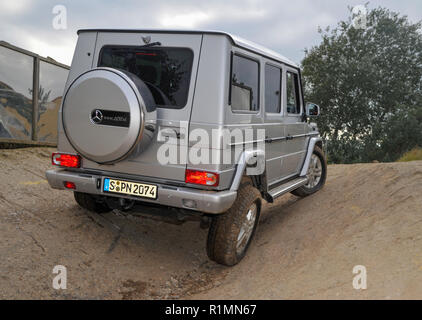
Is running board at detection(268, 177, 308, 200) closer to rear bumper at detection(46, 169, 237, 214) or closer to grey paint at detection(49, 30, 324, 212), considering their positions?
grey paint at detection(49, 30, 324, 212)

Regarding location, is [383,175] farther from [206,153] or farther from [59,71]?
[59,71]

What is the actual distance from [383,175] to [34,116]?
6.69 metres

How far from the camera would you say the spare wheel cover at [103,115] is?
3418 mm

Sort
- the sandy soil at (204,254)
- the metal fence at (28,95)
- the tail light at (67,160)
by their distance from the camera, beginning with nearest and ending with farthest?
the sandy soil at (204,254)
the tail light at (67,160)
the metal fence at (28,95)

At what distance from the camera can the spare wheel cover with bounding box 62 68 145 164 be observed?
11.2 ft

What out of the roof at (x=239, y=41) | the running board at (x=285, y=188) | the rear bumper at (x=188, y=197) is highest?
the roof at (x=239, y=41)

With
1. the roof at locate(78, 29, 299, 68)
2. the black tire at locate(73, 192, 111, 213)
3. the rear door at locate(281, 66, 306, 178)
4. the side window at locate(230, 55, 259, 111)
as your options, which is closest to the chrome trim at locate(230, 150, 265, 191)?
the side window at locate(230, 55, 259, 111)

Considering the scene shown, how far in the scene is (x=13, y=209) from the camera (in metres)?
4.65

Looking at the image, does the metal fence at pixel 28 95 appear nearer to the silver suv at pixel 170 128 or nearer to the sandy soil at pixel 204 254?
the sandy soil at pixel 204 254

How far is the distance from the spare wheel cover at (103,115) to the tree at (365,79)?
1630 centimetres

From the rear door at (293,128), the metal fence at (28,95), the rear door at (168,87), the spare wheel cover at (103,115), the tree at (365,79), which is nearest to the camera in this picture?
the spare wheel cover at (103,115)

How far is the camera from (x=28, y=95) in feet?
25.7

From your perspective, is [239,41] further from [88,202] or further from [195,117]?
[88,202]

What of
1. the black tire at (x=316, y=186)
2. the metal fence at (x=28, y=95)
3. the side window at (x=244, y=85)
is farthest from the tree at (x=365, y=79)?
the side window at (x=244, y=85)
